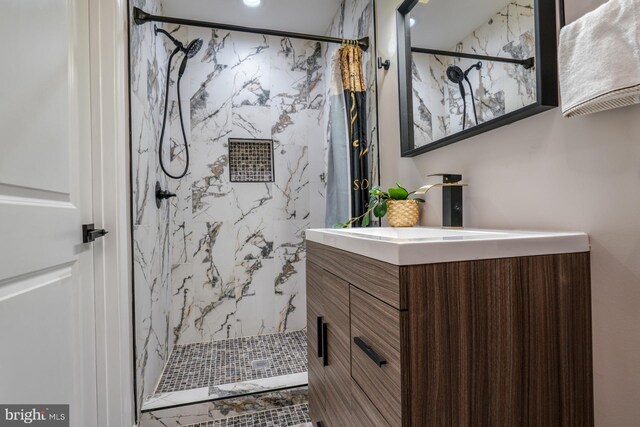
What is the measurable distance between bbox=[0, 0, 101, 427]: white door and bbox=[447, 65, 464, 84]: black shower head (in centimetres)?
137

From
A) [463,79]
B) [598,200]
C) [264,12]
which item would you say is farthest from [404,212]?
[264,12]

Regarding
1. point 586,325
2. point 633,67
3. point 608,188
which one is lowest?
point 586,325

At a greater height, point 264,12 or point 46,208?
point 264,12

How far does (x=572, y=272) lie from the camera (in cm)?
73

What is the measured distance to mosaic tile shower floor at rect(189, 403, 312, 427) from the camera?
152 centimetres

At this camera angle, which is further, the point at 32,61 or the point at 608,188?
the point at 32,61

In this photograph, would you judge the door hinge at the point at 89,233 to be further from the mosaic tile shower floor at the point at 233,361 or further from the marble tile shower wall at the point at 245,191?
the marble tile shower wall at the point at 245,191

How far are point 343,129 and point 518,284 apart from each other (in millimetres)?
1439

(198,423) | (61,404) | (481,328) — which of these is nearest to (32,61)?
(61,404)

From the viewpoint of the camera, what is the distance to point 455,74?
4.03 ft

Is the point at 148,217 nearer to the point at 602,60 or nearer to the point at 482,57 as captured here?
the point at 482,57

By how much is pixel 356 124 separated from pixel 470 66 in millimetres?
780

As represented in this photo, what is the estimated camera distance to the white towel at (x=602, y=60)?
60 cm

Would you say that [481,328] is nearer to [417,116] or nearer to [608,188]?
[608,188]
